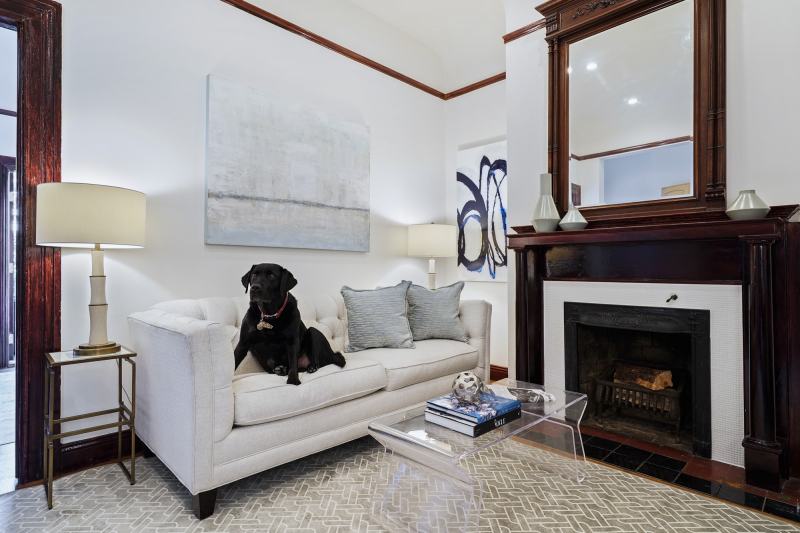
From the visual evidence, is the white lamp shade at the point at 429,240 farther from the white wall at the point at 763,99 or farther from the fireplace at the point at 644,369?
the white wall at the point at 763,99

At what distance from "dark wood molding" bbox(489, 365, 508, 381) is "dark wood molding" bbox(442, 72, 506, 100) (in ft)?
8.69

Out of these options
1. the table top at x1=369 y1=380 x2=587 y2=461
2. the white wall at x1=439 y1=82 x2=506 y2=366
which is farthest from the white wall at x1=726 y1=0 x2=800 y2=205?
the white wall at x1=439 y1=82 x2=506 y2=366

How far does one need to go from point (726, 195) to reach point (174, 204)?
3.10 metres

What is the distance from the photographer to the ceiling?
351cm

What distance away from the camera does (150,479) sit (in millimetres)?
2004

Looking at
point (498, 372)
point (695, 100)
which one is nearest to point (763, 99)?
point (695, 100)

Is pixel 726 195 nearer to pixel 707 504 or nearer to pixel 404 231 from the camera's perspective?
pixel 707 504

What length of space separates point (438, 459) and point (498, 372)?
254 cm

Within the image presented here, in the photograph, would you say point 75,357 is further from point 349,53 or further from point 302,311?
point 349,53

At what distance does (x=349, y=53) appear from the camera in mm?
3445

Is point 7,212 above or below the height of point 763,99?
below

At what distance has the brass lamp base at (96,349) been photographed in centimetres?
192

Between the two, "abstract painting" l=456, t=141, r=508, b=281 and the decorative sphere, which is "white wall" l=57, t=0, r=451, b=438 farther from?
the decorative sphere

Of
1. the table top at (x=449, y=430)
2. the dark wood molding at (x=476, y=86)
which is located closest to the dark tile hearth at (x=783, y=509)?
the table top at (x=449, y=430)
